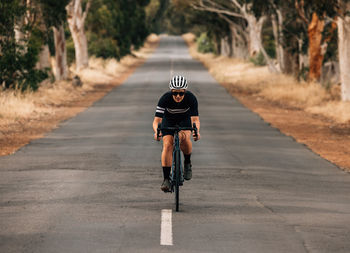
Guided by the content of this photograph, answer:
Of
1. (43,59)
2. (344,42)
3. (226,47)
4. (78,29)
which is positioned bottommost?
(226,47)

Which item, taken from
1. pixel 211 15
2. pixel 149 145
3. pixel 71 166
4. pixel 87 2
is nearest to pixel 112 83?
pixel 87 2

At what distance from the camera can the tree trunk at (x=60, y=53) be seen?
123 ft

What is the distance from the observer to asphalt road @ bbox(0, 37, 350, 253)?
734 cm

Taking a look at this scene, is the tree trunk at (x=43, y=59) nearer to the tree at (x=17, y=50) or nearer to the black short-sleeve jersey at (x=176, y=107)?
the tree at (x=17, y=50)

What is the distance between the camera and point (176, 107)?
30.4 feet

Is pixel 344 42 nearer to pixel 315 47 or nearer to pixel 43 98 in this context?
pixel 315 47

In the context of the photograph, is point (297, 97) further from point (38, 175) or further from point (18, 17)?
point (38, 175)

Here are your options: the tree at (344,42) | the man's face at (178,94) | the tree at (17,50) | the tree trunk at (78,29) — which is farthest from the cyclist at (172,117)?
the tree trunk at (78,29)

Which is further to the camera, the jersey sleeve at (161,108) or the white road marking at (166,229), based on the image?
the jersey sleeve at (161,108)

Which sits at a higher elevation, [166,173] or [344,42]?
[344,42]

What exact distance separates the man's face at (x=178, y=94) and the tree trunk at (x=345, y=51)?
55.4ft

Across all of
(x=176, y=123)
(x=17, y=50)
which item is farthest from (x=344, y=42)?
(x=176, y=123)

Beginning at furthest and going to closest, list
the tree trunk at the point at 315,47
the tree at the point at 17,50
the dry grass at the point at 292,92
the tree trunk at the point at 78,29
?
the tree trunk at the point at 78,29 → the tree trunk at the point at 315,47 → the tree at the point at 17,50 → the dry grass at the point at 292,92

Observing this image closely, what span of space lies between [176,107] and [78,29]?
41.2 meters
